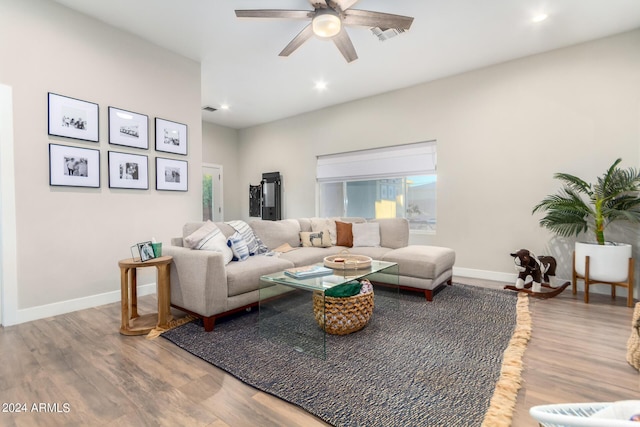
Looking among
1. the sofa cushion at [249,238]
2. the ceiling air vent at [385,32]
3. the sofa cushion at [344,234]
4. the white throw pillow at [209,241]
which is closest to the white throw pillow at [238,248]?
the white throw pillow at [209,241]

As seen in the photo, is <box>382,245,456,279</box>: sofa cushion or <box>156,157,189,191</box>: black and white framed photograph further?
<box>156,157,189,191</box>: black and white framed photograph

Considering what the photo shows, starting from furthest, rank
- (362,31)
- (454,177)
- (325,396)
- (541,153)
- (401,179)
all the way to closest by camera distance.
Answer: (401,179) → (454,177) → (541,153) → (362,31) → (325,396)

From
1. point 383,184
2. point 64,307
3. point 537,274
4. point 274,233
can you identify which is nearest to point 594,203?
point 537,274

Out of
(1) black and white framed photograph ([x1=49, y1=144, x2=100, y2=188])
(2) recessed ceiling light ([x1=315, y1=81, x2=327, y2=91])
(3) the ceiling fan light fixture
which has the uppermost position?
(2) recessed ceiling light ([x1=315, y1=81, x2=327, y2=91])

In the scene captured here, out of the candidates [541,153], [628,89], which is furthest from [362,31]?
[628,89]

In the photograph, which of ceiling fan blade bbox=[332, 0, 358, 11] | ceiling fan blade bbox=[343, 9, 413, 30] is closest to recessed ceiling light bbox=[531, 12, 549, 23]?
ceiling fan blade bbox=[343, 9, 413, 30]

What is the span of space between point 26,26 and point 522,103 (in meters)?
5.29

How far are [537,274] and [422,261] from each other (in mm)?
1331

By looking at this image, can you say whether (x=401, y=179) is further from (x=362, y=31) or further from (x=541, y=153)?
(x=362, y=31)

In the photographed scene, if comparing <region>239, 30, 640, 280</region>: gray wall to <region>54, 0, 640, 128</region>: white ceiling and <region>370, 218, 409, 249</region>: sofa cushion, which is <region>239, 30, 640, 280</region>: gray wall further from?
<region>370, 218, 409, 249</region>: sofa cushion

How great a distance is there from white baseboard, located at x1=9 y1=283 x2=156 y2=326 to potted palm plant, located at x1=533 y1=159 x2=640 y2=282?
458 cm

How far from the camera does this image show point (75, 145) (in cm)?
283

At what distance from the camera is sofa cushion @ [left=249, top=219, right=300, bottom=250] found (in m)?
3.74

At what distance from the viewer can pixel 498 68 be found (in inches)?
153
